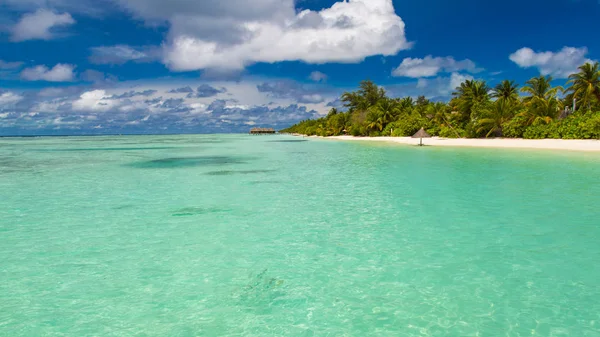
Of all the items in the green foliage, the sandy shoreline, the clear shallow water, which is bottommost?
the clear shallow water

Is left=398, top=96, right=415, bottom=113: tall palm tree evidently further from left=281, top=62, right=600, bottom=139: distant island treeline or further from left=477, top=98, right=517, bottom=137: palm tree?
left=477, top=98, right=517, bottom=137: palm tree

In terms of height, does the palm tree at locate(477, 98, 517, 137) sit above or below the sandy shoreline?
above

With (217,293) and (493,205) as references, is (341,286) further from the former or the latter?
(493,205)

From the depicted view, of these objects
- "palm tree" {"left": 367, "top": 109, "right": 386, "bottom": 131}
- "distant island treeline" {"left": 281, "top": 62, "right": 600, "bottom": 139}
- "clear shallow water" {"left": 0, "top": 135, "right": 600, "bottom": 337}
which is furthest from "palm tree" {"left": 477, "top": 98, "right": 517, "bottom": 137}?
"clear shallow water" {"left": 0, "top": 135, "right": 600, "bottom": 337}

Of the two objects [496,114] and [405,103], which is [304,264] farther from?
[405,103]

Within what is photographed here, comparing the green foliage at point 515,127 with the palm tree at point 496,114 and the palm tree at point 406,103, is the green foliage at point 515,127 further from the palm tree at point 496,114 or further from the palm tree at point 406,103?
the palm tree at point 406,103

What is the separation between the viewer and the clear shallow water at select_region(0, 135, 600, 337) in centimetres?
405

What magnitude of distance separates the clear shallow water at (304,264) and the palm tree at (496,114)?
96.5 feet

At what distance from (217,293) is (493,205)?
768 centimetres

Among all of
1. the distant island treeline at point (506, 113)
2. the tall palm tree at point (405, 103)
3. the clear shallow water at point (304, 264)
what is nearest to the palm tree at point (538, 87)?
the distant island treeline at point (506, 113)

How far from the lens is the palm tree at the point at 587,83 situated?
36.6 meters

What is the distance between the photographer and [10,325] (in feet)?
13.2

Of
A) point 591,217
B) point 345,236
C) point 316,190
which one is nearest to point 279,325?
point 345,236

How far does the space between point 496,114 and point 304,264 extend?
3863 cm
